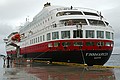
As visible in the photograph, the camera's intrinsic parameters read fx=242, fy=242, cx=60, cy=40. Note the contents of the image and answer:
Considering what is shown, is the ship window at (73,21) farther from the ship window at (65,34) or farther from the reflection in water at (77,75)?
the reflection in water at (77,75)

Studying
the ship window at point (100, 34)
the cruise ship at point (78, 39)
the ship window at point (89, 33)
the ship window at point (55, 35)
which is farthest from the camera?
the ship window at point (55, 35)

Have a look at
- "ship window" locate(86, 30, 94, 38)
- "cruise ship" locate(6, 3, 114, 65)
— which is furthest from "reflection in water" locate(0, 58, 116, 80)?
"ship window" locate(86, 30, 94, 38)

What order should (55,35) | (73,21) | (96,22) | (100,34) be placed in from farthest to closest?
(96,22) < (73,21) < (55,35) < (100,34)

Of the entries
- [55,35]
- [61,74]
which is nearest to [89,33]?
[55,35]

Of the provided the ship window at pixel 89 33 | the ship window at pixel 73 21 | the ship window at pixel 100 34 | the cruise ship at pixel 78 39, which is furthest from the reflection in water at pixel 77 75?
the ship window at pixel 73 21

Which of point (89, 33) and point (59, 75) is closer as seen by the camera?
point (59, 75)

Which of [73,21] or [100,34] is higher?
[73,21]

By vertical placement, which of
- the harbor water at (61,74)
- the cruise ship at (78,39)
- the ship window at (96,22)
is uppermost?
the ship window at (96,22)

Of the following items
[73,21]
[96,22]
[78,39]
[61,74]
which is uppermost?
[73,21]

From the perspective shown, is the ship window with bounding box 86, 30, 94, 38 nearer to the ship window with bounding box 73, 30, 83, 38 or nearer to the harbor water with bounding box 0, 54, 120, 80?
the ship window with bounding box 73, 30, 83, 38

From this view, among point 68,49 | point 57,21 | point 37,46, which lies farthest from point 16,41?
point 68,49

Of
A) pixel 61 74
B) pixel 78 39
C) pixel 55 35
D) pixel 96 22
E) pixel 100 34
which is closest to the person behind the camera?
pixel 61 74

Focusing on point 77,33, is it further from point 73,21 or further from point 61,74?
point 61,74

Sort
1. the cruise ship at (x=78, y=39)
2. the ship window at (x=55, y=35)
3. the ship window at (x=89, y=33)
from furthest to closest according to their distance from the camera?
the ship window at (x=55, y=35) < the ship window at (x=89, y=33) < the cruise ship at (x=78, y=39)
